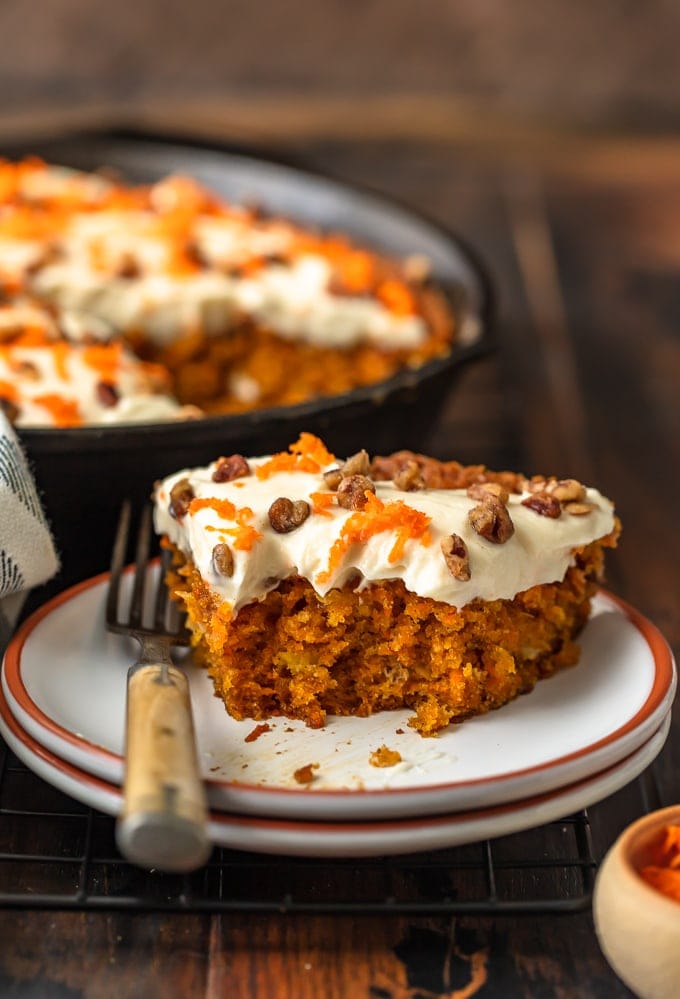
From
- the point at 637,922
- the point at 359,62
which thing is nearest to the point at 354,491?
the point at 637,922

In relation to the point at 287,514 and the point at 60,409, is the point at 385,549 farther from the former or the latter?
the point at 60,409

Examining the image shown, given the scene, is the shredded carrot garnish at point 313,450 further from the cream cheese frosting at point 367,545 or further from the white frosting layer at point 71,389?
the white frosting layer at point 71,389

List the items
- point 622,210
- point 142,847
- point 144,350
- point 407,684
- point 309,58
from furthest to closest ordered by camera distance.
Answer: point 309,58, point 622,210, point 144,350, point 407,684, point 142,847

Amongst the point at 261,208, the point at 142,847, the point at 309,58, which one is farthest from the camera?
the point at 309,58

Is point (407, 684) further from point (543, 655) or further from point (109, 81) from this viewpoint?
point (109, 81)

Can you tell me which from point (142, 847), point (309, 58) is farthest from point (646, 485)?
point (309, 58)

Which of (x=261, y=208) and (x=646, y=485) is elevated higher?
(x=261, y=208)

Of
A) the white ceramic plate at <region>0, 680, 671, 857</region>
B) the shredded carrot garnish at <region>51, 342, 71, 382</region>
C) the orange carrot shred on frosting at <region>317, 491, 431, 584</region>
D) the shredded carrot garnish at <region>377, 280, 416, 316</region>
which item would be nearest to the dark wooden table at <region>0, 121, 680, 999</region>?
the white ceramic plate at <region>0, 680, 671, 857</region>
